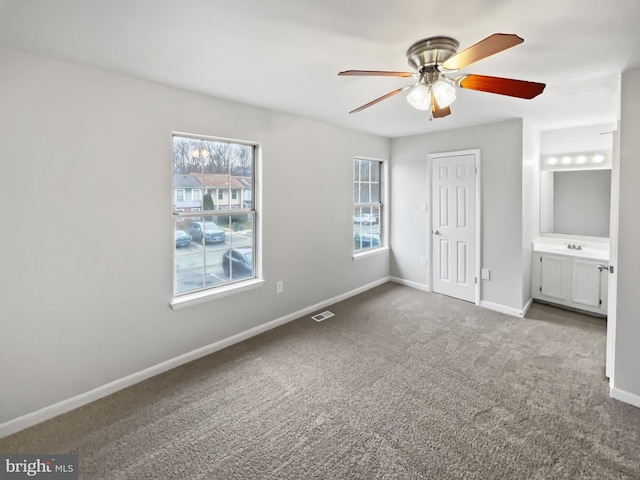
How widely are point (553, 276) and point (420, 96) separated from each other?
3.36 meters

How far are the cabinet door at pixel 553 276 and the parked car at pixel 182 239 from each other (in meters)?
4.22

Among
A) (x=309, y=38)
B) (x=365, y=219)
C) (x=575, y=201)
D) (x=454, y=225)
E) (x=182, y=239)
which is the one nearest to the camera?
(x=309, y=38)

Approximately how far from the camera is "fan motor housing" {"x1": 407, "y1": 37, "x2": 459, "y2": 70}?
173 cm

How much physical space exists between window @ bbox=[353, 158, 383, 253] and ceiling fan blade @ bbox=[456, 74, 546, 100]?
2.69m

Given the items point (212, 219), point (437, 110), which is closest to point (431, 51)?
point (437, 110)

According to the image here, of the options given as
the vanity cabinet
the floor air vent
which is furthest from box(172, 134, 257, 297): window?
the vanity cabinet

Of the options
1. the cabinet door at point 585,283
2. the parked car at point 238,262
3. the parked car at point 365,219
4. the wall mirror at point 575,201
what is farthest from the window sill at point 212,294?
the wall mirror at point 575,201

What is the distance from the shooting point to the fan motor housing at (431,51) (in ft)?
5.67

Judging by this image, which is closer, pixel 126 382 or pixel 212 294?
pixel 126 382

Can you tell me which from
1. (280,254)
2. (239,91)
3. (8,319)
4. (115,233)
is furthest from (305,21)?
(8,319)

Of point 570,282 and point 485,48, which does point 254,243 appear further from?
point 570,282

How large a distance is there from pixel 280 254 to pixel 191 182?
1183 millimetres

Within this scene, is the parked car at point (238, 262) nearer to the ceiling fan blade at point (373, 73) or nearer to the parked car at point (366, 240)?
the parked car at point (366, 240)

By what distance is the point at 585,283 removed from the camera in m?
3.64
